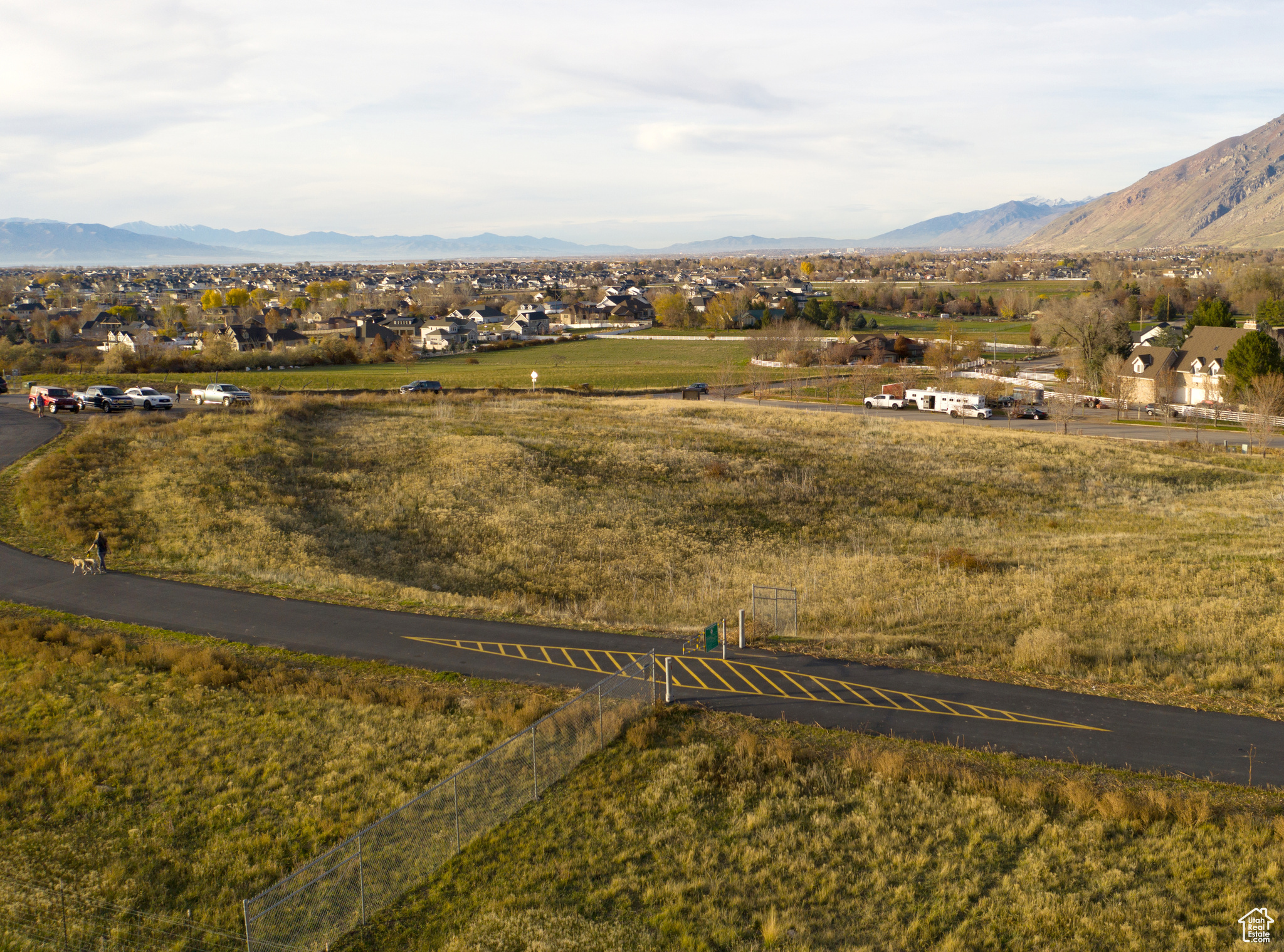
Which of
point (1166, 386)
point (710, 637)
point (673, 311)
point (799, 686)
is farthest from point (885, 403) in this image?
point (673, 311)

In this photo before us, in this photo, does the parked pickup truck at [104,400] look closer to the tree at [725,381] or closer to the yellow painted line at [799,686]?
the tree at [725,381]

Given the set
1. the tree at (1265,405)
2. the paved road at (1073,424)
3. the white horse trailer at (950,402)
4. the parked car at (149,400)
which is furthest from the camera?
the white horse trailer at (950,402)

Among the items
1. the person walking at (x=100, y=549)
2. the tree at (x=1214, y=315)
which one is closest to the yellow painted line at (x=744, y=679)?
the person walking at (x=100, y=549)

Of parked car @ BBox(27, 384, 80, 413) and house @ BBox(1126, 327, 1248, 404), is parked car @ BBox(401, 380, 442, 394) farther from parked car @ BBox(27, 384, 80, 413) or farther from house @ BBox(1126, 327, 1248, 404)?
house @ BBox(1126, 327, 1248, 404)

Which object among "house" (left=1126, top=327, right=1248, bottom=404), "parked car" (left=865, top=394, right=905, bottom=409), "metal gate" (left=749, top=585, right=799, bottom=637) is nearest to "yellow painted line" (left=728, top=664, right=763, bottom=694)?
"metal gate" (left=749, top=585, right=799, bottom=637)

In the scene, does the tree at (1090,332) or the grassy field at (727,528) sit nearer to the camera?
the grassy field at (727,528)

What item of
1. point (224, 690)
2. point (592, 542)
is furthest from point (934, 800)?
point (592, 542)
